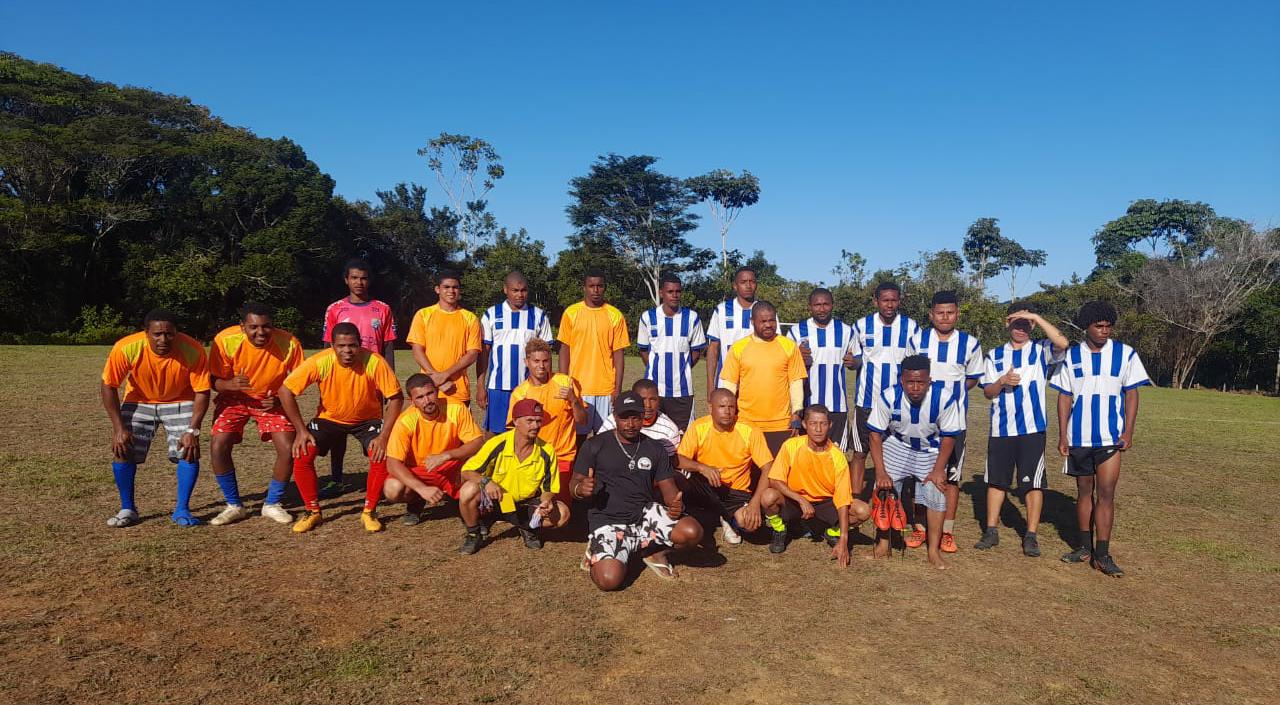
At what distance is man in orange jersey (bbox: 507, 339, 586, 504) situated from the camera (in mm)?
6027

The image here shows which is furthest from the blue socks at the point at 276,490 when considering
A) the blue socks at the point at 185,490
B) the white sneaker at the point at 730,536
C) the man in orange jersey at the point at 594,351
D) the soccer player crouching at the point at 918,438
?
the soccer player crouching at the point at 918,438

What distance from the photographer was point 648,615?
178 inches

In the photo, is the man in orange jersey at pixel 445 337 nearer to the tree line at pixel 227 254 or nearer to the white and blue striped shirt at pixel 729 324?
the white and blue striped shirt at pixel 729 324

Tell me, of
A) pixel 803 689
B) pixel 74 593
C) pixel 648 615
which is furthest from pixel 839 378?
pixel 74 593

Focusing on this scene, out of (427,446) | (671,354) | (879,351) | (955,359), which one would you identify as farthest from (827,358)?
(427,446)

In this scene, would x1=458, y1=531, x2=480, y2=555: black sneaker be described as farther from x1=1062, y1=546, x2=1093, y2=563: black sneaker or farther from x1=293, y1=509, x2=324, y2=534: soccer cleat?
x1=1062, y1=546, x2=1093, y2=563: black sneaker

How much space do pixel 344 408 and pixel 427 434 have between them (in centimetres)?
93

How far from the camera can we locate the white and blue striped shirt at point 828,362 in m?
6.92

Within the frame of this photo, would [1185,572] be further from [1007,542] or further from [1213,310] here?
[1213,310]

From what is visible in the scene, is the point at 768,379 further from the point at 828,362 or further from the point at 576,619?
the point at 576,619

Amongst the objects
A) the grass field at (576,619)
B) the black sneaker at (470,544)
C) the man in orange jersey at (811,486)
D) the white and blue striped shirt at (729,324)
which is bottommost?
the grass field at (576,619)

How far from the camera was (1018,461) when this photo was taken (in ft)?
19.9

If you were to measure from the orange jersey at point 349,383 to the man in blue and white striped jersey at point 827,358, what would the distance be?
12.2 ft

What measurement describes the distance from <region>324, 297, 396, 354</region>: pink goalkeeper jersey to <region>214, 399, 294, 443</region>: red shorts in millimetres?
884
